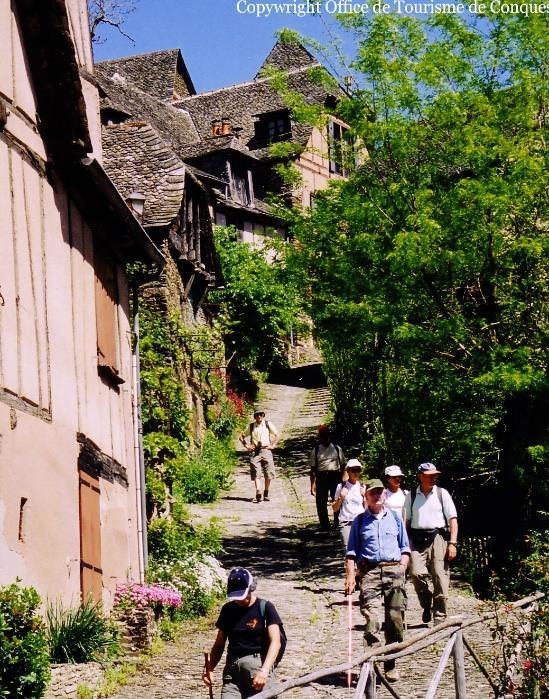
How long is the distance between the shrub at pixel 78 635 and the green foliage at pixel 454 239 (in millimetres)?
6027

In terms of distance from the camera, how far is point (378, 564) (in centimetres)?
→ 971

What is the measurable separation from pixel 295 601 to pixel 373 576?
4190 millimetres

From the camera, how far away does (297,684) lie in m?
5.79

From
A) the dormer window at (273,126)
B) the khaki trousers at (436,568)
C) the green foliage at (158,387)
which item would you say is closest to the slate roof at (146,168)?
the green foliage at (158,387)

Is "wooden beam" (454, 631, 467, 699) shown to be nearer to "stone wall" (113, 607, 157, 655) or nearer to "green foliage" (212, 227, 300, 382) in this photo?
"stone wall" (113, 607, 157, 655)

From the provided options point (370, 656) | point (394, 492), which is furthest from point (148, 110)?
point (370, 656)

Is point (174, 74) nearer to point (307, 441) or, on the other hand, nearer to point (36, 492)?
point (307, 441)

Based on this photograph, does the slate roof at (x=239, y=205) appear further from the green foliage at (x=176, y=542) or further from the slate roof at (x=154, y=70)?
the green foliage at (x=176, y=542)

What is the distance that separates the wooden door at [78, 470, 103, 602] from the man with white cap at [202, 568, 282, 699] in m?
3.61

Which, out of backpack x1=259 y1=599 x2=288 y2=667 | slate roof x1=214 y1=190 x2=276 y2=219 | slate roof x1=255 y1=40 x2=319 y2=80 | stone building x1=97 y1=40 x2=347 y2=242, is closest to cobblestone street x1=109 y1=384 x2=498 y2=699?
backpack x1=259 y1=599 x2=288 y2=667

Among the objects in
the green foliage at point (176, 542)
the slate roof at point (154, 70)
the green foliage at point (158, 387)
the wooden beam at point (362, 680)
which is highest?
the slate roof at point (154, 70)

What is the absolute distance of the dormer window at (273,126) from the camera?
42.9 meters

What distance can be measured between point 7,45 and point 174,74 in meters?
38.3

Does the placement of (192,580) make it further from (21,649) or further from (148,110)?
(148,110)
